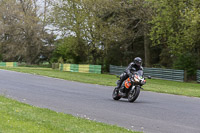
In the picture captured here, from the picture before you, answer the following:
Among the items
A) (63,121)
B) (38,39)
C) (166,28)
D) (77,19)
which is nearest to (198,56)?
(166,28)

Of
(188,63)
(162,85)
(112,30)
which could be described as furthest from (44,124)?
(112,30)

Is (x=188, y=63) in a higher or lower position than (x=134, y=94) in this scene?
higher

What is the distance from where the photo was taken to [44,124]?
25.3 feet

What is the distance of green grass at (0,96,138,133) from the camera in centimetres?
700

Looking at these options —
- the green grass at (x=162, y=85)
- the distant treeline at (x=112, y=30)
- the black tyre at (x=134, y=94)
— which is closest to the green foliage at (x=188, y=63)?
the distant treeline at (x=112, y=30)

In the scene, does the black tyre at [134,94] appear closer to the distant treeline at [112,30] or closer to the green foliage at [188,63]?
the distant treeline at [112,30]

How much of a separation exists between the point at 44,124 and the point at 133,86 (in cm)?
A: 622

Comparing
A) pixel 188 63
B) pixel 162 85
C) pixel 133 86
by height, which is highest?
pixel 188 63

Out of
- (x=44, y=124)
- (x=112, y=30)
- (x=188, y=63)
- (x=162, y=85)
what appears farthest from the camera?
(x=112, y=30)

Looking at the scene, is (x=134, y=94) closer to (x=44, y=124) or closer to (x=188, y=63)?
(x=44, y=124)

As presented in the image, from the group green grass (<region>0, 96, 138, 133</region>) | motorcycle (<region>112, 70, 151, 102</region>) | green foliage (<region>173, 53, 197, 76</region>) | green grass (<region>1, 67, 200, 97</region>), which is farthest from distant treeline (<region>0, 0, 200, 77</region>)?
green grass (<region>0, 96, 138, 133</region>)

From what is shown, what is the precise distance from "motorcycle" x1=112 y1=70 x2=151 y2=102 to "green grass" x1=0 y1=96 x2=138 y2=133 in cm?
444

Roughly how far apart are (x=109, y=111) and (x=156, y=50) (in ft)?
117

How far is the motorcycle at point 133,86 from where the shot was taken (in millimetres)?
13133
